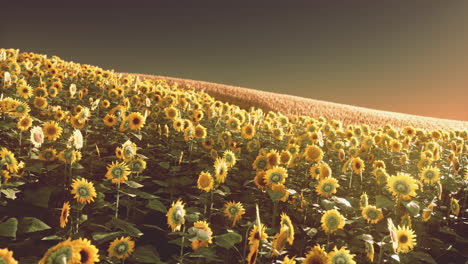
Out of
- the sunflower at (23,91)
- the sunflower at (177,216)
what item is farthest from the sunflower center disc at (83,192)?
the sunflower at (23,91)

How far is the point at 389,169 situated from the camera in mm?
6812

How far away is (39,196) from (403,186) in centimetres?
395

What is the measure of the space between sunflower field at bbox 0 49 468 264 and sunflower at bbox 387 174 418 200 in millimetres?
10

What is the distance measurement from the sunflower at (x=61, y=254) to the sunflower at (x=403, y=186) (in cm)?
320

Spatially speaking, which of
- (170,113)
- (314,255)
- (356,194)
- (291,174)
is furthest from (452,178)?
(170,113)

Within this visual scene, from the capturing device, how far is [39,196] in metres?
3.59

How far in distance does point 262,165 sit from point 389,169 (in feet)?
11.6

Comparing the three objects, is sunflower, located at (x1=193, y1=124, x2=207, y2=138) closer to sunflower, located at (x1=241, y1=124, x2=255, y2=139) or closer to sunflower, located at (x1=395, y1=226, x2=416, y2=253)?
sunflower, located at (x1=241, y1=124, x2=255, y2=139)

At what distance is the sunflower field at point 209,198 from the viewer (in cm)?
288

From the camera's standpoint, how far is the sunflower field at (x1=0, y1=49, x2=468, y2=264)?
114 inches

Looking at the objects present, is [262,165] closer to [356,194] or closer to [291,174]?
[291,174]

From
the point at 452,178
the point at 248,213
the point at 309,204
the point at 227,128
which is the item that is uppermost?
the point at 227,128

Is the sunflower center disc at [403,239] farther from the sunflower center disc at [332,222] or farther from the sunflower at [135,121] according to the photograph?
the sunflower at [135,121]

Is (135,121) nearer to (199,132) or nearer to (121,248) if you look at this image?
(199,132)
